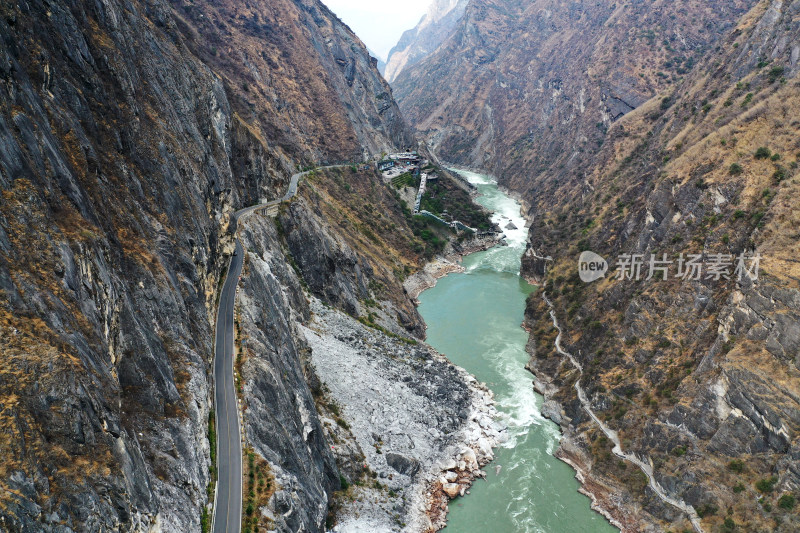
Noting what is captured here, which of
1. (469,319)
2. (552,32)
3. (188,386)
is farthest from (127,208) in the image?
(552,32)

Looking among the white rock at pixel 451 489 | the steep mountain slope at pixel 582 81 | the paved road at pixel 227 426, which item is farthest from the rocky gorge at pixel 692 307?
the paved road at pixel 227 426

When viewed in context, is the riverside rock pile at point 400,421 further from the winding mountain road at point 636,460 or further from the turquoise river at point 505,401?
the winding mountain road at point 636,460

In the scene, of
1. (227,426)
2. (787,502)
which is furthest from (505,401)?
(227,426)

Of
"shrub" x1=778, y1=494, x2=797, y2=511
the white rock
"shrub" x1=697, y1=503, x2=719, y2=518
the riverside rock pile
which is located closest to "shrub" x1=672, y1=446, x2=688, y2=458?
"shrub" x1=697, y1=503, x2=719, y2=518

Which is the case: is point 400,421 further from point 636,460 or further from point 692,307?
point 692,307

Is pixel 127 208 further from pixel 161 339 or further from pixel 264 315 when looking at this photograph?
pixel 264 315

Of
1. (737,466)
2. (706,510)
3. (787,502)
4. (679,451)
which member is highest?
(787,502)

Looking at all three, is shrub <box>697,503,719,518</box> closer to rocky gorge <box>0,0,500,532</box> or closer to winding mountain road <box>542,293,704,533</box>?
winding mountain road <box>542,293,704,533</box>
